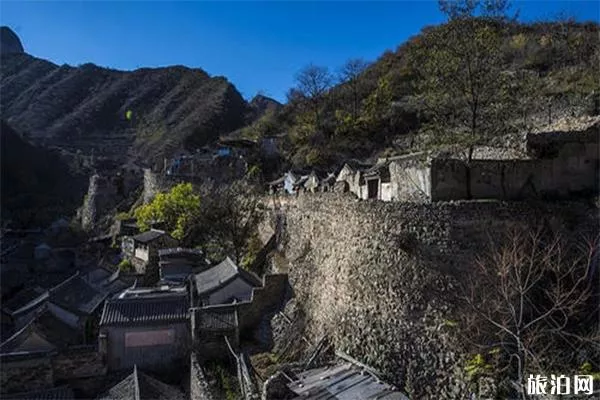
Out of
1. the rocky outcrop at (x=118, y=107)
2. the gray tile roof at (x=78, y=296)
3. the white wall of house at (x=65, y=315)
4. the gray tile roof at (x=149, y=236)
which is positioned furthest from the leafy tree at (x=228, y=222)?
the rocky outcrop at (x=118, y=107)

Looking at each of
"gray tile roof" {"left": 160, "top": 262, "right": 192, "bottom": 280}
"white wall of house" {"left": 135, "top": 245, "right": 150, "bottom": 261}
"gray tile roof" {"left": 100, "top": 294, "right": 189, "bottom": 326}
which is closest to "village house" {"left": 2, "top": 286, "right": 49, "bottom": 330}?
"white wall of house" {"left": 135, "top": 245, "right": 150, "bottom": 261}

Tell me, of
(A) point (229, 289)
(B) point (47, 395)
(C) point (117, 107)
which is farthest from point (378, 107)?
(C) point (117, 107)

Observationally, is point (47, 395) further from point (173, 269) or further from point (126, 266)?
point (126, 266)

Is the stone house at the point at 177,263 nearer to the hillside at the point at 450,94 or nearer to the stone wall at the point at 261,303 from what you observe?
the stone wall at the point at 261,303

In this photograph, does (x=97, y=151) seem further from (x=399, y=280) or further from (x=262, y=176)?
A: (x=399, y=280)

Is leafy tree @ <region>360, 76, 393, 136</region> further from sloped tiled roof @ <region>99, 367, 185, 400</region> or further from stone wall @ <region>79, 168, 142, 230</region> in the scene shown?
sloped tiled roof @ <region>99, 367, 185, 400</region>

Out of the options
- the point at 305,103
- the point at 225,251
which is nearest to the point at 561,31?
the point at 305,103
